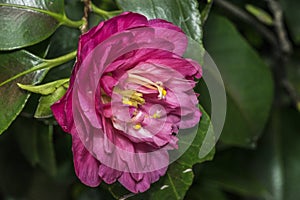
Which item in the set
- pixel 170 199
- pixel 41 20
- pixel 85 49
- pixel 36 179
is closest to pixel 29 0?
pixel 41 20

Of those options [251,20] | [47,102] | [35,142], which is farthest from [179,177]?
[251,20]

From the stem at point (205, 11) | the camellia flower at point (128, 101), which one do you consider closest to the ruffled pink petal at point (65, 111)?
the camellia flower at point (128, 101)

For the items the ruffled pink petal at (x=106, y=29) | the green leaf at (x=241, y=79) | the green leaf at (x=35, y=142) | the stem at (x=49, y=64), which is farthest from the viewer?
the green leaf at (x=241, y=79)

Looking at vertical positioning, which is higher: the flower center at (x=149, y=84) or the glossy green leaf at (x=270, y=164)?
the flower center at (x=149, y=84)

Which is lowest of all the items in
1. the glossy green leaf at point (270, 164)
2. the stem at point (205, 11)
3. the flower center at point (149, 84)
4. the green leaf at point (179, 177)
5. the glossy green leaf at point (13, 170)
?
the glossy green leaf at point (270, 164)

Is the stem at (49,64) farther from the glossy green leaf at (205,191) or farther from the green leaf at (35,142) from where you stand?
the glossy green leaf at (205,191)

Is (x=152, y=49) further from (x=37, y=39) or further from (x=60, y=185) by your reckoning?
(x=60, y=185)

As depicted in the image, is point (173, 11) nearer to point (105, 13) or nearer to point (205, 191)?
point (105, 13)
